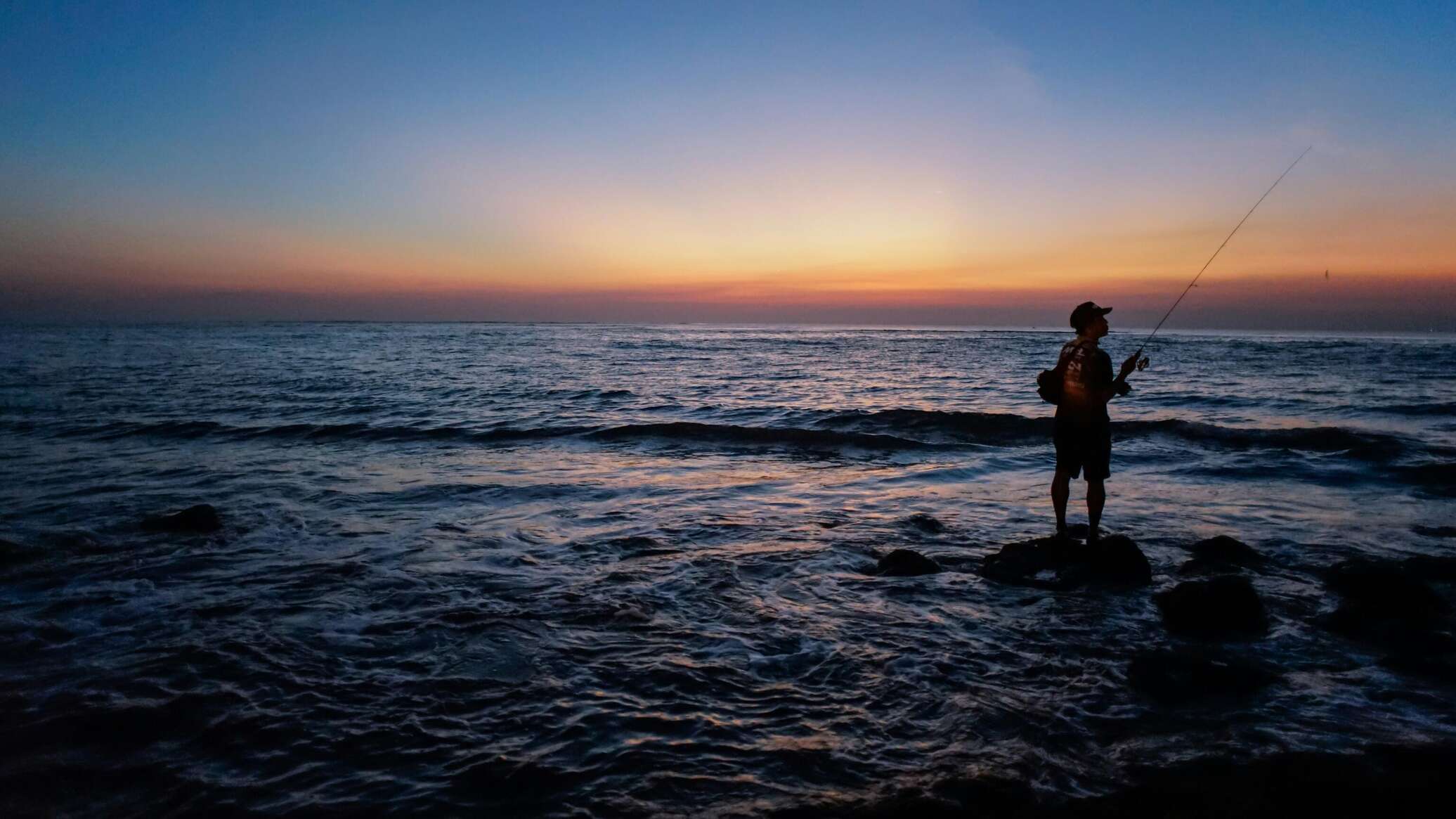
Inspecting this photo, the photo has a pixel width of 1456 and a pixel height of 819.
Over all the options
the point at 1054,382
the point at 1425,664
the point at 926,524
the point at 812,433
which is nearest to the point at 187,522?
the point at 926,524

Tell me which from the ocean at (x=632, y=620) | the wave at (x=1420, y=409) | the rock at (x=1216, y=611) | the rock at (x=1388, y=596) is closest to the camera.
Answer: the ocean at (x=632, y=620)

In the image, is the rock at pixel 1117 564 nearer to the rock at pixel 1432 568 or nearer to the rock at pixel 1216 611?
the rock at pixel 1216 611

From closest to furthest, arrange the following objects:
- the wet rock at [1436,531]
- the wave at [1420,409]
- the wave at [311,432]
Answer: the wet rock at [1436,531] → the wave at [311,432] → the wave at [1420,409]

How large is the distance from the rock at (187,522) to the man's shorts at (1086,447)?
8.80m

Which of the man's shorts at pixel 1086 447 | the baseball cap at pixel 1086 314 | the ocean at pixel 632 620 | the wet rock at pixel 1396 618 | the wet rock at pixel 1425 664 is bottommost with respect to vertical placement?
the ocean at pixel 632 620

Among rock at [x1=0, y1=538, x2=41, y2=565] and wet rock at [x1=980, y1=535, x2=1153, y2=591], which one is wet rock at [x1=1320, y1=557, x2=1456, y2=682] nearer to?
wet rock at [x1=980, y1=535, x2=1153, y2=591]

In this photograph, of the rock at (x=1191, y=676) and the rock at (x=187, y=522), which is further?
the rock at (x=187, y=522)

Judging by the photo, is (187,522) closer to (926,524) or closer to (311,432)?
(926,524)

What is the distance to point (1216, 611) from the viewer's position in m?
5.45

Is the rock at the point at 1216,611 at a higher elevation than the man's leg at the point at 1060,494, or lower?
lower

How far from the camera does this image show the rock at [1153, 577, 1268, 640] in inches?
211

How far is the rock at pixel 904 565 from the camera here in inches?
267

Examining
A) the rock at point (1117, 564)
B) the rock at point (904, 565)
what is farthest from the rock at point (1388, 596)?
the rock at point (904, 565)

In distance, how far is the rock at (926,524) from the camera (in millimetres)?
8492
